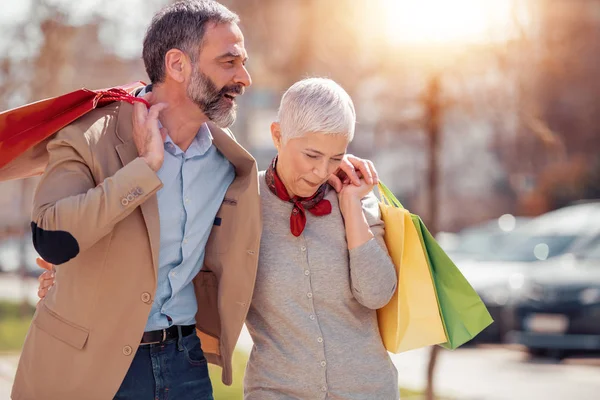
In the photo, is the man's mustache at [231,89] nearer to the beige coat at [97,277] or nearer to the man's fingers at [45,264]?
the beige coat at [97,277]

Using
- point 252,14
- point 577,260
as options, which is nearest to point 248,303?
point 577,260

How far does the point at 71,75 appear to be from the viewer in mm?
13188

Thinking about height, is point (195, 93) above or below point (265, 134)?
below

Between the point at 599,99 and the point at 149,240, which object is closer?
the point at 149,240

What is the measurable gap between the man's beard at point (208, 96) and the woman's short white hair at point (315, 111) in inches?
7.8

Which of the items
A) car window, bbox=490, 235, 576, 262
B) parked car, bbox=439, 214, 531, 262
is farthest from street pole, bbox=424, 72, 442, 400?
parked car, bbox=439, 214, 531, 262

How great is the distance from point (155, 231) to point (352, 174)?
31.1 inches

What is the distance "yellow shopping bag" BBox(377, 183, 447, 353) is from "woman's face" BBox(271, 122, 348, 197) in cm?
37

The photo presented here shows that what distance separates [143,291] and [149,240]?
0.53 ft

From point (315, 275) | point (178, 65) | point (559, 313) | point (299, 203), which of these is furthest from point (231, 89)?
point (559, 313)

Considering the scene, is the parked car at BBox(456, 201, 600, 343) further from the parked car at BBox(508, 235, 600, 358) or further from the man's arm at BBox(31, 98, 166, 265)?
the man's arm at BBox(31, 98, 166, 265)

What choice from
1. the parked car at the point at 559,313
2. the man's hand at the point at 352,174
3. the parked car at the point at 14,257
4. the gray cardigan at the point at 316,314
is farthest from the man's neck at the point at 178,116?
the parked car at the point at 14,257

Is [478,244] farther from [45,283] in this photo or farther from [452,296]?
[45,283]

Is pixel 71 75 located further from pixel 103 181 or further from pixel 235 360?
pixel 103 181
